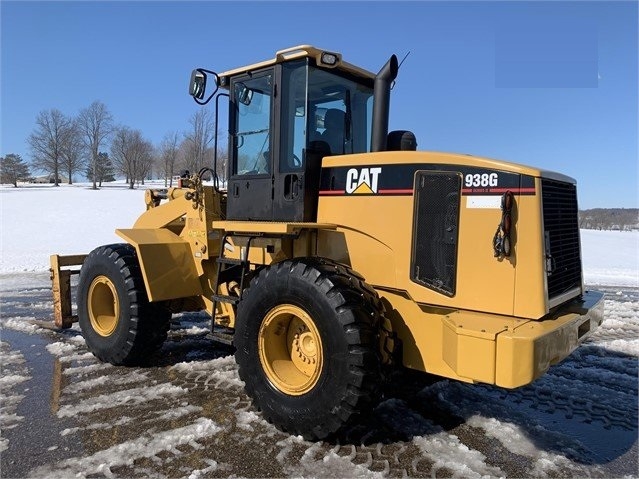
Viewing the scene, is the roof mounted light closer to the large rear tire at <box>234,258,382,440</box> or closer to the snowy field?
the large rear tire at <box>234,258,382,440</box>

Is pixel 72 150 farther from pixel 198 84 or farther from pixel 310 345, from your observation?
pixel 310 345

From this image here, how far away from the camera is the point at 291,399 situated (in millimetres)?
3691

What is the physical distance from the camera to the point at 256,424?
3895 millimetres

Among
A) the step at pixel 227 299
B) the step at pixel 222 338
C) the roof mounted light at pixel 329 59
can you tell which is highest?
the roof mounted light at pixel 329 59

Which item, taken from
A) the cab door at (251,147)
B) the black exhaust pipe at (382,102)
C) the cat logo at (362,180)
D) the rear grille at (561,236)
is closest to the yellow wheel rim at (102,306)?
the cab door at (251,147)

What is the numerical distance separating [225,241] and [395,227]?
1.91 meters

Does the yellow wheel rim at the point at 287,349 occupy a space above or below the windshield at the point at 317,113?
below

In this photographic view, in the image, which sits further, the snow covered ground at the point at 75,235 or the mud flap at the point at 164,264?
the snow covered ground at the point at 75,235

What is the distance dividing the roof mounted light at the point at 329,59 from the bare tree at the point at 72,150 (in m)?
66.4

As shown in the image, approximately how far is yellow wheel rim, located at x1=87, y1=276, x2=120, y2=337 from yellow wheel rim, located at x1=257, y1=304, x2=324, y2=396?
2310mm

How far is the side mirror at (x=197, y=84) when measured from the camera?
189 inches

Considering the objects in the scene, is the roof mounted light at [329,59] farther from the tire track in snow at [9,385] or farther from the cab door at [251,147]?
the tire track in snow at [9,385]

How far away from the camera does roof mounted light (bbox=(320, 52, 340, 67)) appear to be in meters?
4.16

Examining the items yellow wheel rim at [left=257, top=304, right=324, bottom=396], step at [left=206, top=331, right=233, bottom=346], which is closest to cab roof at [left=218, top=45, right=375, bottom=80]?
yellow wheel rim at [left=257, top=304, right=324, bottom=396]
